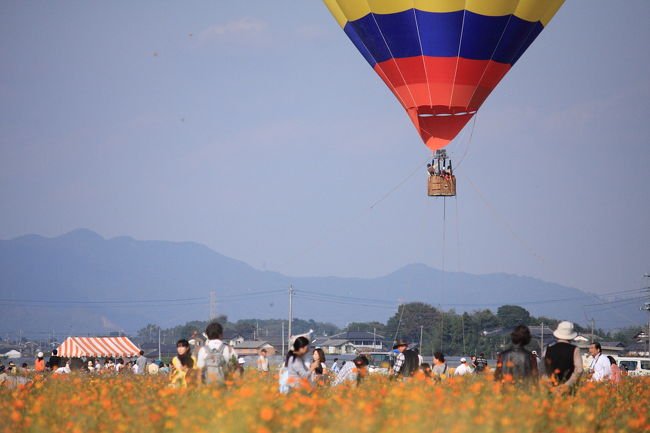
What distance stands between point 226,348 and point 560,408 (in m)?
4.46

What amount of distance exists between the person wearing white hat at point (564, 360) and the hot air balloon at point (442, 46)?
48.9 feet

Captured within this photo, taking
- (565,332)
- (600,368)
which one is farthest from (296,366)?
(600,368)

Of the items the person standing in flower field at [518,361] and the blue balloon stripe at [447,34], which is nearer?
the person standing in flower field at [518,361]

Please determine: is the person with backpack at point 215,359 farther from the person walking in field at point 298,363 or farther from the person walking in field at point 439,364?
the person walking in field at point 439,364

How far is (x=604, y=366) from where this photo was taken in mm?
16656

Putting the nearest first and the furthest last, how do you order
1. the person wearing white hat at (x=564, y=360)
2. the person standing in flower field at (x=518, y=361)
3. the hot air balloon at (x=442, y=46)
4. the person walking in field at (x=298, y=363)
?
the person standing in flower field at (x=518, y=361)
the person wearing white hat at (x=564, y=360)
the person walking in field at (x=298, y=363)
the hot air balloon at (x=442, y=46)

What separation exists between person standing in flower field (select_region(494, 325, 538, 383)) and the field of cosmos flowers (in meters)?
0.50

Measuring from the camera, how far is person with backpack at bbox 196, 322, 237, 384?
500 inches

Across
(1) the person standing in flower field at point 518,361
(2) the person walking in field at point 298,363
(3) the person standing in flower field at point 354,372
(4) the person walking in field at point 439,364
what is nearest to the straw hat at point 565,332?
(1) the person standing in flower field at point 518,361

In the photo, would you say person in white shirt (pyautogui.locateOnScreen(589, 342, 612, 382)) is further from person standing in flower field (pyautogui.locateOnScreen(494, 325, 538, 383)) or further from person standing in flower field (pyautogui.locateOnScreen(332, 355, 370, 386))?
person standing in flower field (pyautogui.locateOnScreen(494, 325, 538, 383))

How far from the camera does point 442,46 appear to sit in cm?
2681

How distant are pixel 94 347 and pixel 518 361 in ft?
150

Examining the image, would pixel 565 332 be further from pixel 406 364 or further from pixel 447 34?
pixel 447 34

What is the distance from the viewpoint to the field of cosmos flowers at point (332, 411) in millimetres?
8453
